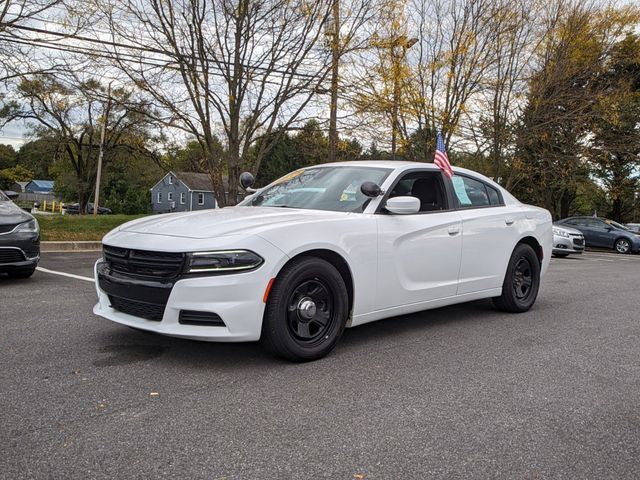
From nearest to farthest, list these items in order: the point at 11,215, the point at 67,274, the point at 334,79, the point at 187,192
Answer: the point at 11,215
the point at 67,274
the point at 334,79
the point at 187,192

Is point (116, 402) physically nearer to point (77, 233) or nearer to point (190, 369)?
point (190, 369)

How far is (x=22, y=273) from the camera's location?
7.62m

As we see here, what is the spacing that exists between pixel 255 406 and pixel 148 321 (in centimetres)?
111

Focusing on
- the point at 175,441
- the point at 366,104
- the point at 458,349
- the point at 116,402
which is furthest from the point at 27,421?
the point at 366,104

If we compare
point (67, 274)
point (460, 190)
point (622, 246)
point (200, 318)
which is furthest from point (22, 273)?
point (622, 246)

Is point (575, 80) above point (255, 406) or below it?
above

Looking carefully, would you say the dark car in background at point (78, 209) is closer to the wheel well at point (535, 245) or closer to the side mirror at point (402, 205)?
the wheel well at point (535, 245)

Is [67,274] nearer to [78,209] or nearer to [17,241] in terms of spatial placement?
[17,241]

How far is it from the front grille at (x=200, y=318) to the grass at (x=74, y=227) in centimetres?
1166

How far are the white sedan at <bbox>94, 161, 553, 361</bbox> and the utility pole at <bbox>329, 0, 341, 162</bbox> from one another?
9.73 meters

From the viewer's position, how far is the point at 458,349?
450 centimetres

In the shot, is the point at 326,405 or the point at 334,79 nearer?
the point at 326,405

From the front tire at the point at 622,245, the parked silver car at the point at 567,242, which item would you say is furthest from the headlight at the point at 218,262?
the front tire at the point at 622,245

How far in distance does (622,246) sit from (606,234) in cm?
79
